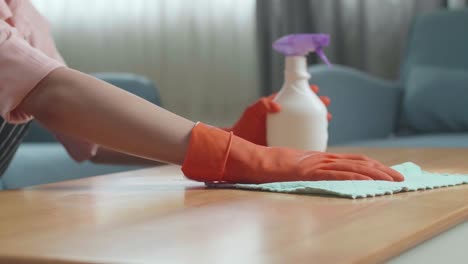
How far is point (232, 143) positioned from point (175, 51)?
2707 mm

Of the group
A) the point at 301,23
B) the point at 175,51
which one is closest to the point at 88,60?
the point at 175,51

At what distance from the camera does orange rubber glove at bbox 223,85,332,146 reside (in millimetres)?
1565

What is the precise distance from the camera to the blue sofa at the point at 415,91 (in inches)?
115

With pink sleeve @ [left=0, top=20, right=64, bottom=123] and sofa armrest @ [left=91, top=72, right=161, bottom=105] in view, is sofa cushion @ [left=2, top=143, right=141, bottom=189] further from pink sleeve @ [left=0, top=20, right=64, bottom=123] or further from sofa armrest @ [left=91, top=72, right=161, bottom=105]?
pink sleeve @ [left=0, top=20, right=64, bottom=123]

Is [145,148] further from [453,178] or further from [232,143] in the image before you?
[453,178]

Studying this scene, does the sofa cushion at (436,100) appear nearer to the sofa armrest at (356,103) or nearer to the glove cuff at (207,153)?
the sofa armrest at (356,103)

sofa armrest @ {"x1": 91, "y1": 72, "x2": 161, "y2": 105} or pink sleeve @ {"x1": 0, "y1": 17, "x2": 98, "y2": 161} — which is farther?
sofa armrest @ {"x1": 91, "y1": 72, "x2": 161, "y2": 105}

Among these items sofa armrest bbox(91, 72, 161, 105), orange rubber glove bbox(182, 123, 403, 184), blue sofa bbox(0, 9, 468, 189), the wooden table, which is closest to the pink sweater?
the wooden table

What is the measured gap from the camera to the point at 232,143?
1.17 metres

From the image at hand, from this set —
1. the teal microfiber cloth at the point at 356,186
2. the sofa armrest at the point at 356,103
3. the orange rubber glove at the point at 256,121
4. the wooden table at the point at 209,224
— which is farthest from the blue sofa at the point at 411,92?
the wooden table at the point at 209,224

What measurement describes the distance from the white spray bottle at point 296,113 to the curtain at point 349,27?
1840mm

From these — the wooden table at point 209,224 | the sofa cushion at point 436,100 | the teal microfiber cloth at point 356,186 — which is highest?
the wooden table at point 209,224

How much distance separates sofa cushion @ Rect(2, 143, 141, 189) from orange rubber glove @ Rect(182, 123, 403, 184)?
1.15m

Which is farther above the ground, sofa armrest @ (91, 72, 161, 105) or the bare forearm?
the bare forearm
